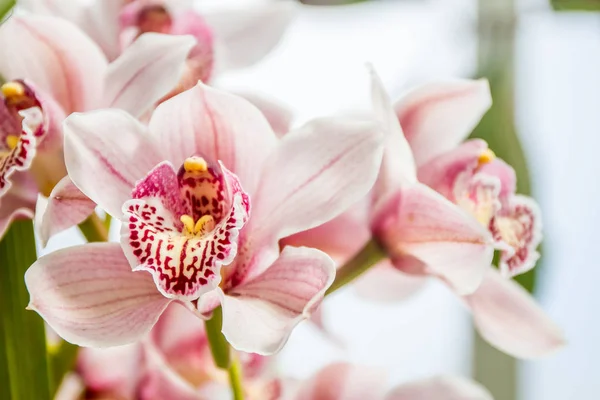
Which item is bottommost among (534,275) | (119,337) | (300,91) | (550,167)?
(550,167)

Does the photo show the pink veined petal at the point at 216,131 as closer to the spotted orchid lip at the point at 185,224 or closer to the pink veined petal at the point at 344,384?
the spotted orchid lip at the point at 185,224

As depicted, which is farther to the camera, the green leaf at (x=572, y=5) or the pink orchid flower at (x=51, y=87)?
the green leaf at (x=572, y=5)

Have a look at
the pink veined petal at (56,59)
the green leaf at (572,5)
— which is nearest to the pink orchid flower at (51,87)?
the pink veined petal at (56,59)

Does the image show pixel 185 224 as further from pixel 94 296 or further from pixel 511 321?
pixel 511 321

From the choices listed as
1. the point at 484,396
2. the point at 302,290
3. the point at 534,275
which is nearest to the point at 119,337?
the point at 302,290

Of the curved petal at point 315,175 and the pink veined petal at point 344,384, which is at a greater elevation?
the curved petal at point 315,175

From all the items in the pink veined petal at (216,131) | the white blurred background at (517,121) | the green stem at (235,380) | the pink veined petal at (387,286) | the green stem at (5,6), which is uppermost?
the green stem at (5,6)

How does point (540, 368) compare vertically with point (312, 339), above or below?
below

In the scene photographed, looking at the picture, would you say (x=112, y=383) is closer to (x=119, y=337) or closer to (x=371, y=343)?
(x=119, y=337)

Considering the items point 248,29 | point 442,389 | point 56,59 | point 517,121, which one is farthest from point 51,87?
point 517,121
